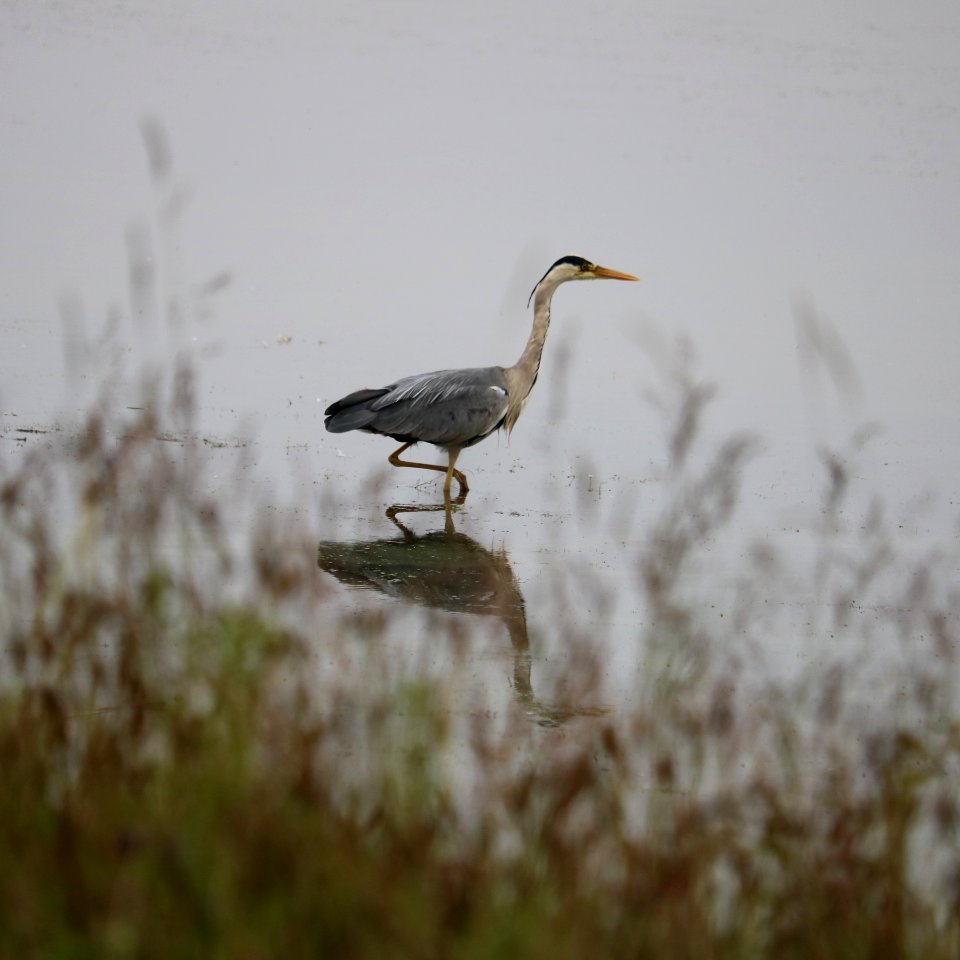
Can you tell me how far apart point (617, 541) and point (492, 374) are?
5.78ft

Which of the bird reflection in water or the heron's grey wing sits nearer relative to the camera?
the bird reflection in water

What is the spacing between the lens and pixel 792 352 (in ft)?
43.1

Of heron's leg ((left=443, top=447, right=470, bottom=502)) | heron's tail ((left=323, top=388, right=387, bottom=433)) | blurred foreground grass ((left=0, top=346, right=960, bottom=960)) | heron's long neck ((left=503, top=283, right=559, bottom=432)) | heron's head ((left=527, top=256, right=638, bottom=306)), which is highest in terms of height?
heron's head ((left=527, top=256, right=638, bottom=306))

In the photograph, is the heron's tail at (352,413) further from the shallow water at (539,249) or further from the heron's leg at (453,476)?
the heron's leg at (453,476)

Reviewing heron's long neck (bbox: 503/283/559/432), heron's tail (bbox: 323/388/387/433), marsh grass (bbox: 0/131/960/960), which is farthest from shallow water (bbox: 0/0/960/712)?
marsh grass (bbox: 0/131/960/960)

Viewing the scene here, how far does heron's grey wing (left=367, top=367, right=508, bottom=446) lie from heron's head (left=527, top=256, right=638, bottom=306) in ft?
2.92

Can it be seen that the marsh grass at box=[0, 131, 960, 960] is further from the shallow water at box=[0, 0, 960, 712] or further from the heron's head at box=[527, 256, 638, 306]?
the heron's head at box=[527, 256, 638, 306]

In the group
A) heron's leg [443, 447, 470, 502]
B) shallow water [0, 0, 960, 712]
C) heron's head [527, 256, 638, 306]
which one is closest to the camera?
shallow water [0, 0, 960, 712]

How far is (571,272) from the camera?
966cm

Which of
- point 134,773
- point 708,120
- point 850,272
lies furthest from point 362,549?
point 708,120

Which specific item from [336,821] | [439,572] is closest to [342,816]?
[336,821]

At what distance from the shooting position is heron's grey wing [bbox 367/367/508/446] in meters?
8.66

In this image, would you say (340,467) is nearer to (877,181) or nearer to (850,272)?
(850,272)

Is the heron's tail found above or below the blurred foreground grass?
above
